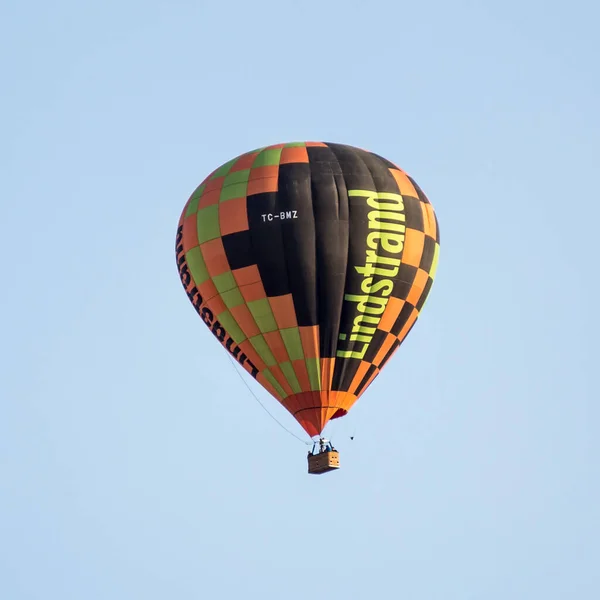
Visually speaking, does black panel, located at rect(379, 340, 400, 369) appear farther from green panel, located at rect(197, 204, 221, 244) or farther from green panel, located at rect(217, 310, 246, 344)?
green panel, located at rect(197, 204, 221, 244)

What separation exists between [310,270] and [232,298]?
82.2 inches

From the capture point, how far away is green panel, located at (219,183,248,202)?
151 ft

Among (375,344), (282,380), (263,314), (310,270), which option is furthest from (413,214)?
(282,380)

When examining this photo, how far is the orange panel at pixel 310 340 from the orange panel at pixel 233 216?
2.83m

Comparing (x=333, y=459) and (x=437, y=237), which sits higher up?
(x=437, y=237)

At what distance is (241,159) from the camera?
4722 centimetres

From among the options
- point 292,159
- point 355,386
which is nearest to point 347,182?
point 292,159

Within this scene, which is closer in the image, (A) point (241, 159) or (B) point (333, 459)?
A: (B) point (333, 459)

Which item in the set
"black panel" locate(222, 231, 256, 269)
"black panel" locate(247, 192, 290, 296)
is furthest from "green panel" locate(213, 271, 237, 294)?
"black panel" locate(247, 192, 290, 296)

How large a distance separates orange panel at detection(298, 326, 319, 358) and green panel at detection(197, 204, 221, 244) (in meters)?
3.17

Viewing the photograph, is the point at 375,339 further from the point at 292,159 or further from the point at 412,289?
the point at 292,159

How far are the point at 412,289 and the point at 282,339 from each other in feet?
11.4

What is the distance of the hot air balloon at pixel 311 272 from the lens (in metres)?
45.1

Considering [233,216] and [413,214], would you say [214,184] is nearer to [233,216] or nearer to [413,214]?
[233,216]
